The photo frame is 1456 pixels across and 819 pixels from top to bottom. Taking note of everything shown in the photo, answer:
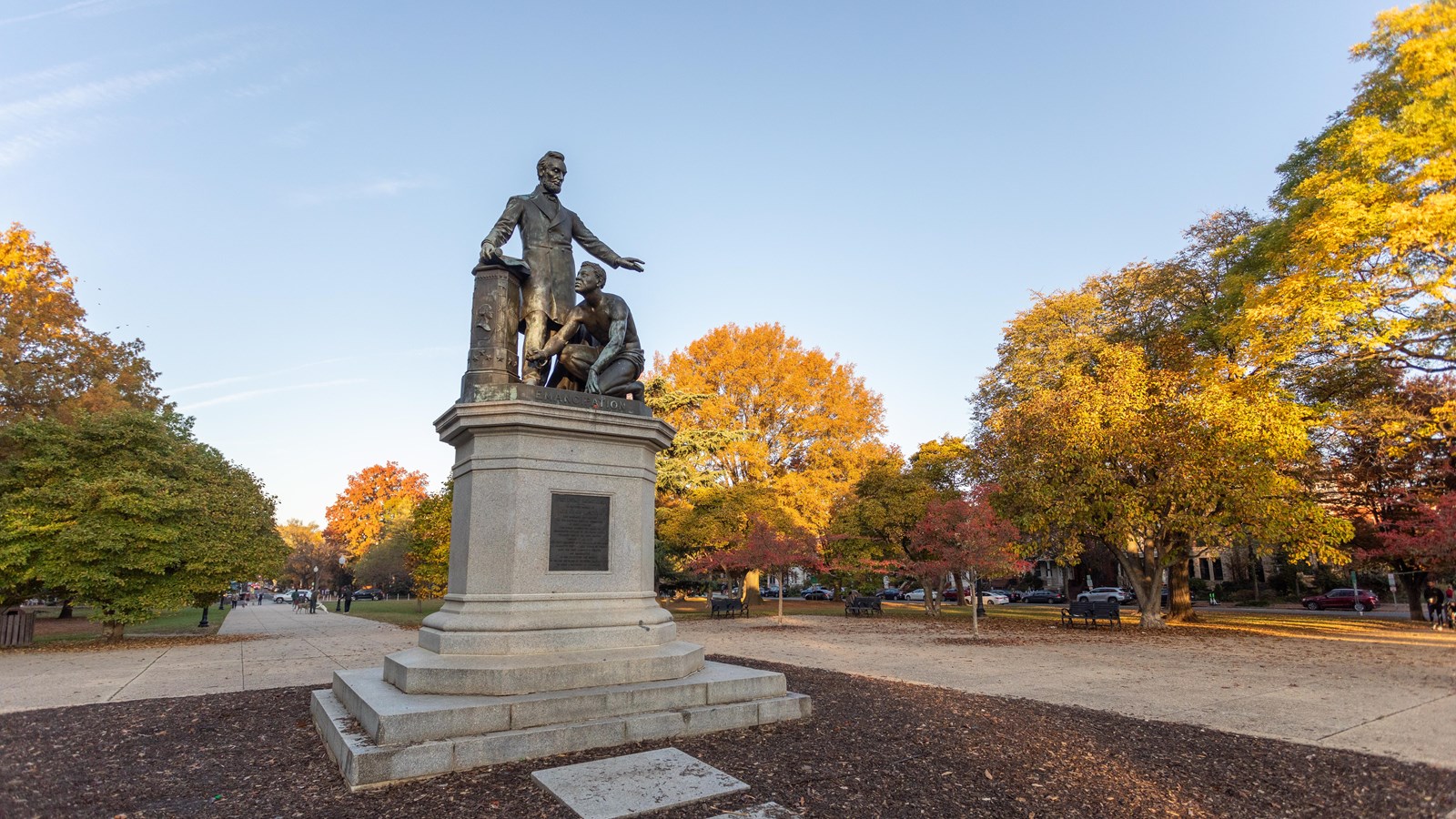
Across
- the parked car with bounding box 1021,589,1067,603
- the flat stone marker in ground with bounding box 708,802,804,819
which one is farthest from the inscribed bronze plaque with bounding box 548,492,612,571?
the parked car with bounding box 1021,589,1067,603

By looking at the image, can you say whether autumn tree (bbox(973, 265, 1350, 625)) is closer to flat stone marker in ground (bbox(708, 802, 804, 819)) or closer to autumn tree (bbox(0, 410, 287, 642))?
flat stone marker in ground (bbox(708, 802, 804, 819))

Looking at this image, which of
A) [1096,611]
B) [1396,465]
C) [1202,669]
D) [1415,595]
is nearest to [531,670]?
[1202,669]

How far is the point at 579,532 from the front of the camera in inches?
272

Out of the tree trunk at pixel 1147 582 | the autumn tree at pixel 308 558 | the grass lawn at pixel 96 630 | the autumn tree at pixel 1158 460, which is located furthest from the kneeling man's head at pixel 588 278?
the autumn tree at pixel 308 558

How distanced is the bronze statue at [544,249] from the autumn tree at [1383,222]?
1754cm

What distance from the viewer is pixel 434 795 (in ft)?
14.5

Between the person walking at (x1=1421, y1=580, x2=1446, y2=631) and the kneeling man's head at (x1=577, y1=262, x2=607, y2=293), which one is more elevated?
the kneeling man's head at (x1=577, y1=262, x2=607, y2=293)

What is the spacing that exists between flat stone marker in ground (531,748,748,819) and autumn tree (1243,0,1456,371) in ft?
62.4

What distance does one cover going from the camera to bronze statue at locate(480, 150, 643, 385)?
780cm

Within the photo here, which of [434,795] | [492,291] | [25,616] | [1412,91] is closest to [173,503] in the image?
[25,616]

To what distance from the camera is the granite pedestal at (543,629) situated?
525 centimetres

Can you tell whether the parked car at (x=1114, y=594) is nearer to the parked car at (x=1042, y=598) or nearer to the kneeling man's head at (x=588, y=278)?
the parked car at (x=1042, y=598)

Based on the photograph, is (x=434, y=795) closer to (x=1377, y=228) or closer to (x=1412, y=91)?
(x=1377, y=228)

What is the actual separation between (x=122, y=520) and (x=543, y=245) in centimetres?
1521
